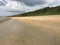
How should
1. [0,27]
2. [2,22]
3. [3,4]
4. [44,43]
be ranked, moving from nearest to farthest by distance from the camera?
[44,43] < [0,27] < [2,22] < [3,4]

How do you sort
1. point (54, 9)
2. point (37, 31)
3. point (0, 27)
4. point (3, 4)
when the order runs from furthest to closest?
point (54, 9) < point (3, 4) < point (0, 27) < point (37, 31)

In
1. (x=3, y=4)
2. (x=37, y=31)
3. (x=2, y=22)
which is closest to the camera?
(x=37, y=31)

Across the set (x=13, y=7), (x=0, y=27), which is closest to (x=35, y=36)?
(x=0, y=27)

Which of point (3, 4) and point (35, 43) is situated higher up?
point (3, 4)

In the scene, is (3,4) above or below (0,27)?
above

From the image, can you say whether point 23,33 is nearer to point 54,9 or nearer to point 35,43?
point 35,43

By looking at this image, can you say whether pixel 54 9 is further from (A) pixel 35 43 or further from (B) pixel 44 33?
(A) pixel 35 43

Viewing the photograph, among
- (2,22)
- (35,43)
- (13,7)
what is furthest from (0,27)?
(13,7)

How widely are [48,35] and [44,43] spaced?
1.55 feet

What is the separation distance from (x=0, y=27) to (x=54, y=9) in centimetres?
566

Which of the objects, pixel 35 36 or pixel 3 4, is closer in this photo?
pixel 35 36

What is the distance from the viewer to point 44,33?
3822mm

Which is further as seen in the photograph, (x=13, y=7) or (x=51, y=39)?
(x=13, y=7)

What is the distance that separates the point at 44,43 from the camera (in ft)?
10.6
